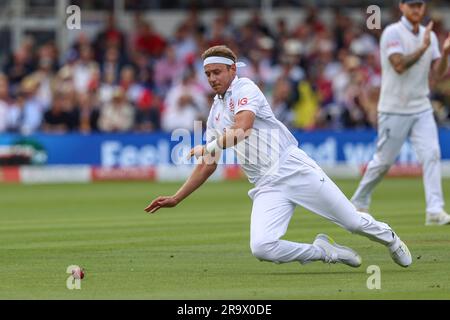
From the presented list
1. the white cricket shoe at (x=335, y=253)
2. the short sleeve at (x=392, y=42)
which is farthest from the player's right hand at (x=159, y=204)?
the short sleeve at (x=392, y=42)

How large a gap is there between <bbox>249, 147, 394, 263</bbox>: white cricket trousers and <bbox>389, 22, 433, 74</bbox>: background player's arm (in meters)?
4.20

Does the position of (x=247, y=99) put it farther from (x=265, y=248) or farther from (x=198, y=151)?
(x=265, y=248)

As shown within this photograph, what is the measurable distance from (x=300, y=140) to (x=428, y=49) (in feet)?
34.0

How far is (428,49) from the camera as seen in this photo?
47.5 feet

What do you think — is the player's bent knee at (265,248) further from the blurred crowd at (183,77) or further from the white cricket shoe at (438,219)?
the blurred crowd at (183,77)

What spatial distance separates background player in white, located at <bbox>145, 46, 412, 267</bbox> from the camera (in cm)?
1007

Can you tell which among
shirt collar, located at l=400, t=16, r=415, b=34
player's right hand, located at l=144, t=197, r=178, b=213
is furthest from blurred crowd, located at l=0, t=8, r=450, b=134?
player's right hand, located at l=144, t=197, r=178, b=213

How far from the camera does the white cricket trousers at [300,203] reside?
396 inches

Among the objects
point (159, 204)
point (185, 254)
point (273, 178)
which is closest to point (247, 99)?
point (273, 178)

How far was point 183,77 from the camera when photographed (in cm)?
2622

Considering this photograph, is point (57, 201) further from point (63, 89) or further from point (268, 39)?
point (268, 39)

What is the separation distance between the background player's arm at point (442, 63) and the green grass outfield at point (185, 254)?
1.73 m
